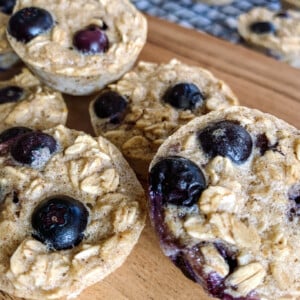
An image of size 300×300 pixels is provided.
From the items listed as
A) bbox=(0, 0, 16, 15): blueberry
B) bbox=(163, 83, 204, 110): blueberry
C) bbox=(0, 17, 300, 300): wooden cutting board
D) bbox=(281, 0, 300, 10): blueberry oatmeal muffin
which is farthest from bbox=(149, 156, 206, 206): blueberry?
bbox=(281, 0, 300, 10): blueberry oatmeal muffin

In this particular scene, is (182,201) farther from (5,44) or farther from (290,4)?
(290,4)

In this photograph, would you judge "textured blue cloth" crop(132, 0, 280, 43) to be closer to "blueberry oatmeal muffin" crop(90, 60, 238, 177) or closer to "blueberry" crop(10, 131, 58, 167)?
"blueberry oatmeal muffin" crop(90, 60, 238, 177)

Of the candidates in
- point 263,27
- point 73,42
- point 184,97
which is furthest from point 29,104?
point 263,27

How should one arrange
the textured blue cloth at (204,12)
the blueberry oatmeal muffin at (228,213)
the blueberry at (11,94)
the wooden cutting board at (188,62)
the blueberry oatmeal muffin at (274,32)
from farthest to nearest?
the textured blue cloth at (204,12)
the blueberry oatmeal muffin at (274,32)
the blueberry at (11,94)
the wooden cutting board at (188,62)
the blueberry oatmeal muffin at (228,213)

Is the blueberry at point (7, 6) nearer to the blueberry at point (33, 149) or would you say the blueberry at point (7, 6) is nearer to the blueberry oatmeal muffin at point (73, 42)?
the blueberry oatmeal muffin at point (73, 42)

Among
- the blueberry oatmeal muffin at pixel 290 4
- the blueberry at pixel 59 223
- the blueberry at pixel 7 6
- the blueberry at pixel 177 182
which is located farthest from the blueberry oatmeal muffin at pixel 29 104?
the blueberry oatmeal muffin at pixel 290 4

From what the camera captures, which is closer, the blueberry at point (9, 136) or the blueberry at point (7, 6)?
the blueberry at point (9, 136)
